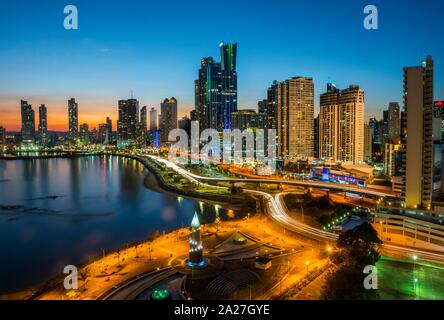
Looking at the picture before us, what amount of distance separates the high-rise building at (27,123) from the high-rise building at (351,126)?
65.0 m

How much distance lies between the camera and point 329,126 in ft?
105

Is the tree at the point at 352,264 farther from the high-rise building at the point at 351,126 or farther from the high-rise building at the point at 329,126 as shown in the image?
the high-rise building at the point at 329,126

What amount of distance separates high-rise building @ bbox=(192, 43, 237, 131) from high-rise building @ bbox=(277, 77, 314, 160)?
1880 centimetres

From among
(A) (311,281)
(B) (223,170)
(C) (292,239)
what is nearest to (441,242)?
(C) (292,239)

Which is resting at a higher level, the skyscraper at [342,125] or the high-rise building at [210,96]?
the high-rise building at [210,96]

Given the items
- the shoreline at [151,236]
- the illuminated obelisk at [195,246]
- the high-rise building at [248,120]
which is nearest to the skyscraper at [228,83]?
the high-rise building at [248,120]

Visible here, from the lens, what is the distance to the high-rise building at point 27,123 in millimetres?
71562

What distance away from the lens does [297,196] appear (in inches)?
652

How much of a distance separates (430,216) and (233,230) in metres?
5.66

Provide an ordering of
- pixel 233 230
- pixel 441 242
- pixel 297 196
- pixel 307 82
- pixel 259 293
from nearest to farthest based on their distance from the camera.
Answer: pixel 259 293 < pixel 441 242 < pixel 233 230 < pixel 297 196 < pixel 307 82

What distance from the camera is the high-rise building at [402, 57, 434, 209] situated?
36.5 ft

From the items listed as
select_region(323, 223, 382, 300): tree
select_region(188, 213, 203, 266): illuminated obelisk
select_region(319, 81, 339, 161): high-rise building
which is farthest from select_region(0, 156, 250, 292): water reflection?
select_region(319, 81, 339, 161): high-rise building

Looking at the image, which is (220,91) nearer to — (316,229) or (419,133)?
(419,133)
